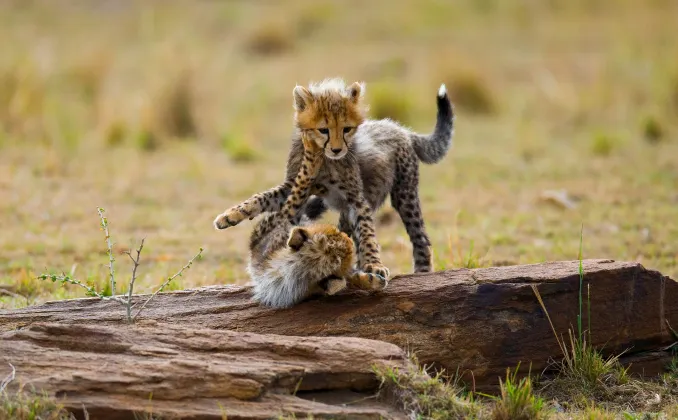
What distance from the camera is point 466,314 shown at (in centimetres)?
458

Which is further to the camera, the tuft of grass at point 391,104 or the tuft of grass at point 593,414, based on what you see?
the tuft of grass at point 391,104

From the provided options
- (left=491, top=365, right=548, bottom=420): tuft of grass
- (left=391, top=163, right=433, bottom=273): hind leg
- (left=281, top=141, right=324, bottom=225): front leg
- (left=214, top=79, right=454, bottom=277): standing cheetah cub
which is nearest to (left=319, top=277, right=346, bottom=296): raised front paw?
(left=214, top=79, right=454, bottom=277): standing cheetah cub

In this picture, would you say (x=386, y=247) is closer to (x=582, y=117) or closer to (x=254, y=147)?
(x=254, y=147)

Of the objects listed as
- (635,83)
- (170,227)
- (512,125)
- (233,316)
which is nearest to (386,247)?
(170,227)

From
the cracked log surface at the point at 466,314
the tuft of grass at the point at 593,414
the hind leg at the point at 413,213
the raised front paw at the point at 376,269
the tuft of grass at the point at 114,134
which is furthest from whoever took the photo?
the tuft of grass at the point at 114,134

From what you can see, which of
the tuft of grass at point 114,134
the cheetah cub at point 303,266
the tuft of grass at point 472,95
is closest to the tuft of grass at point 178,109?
the tuft of grass at point 114,134

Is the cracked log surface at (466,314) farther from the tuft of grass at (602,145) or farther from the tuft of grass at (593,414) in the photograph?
the tuft of grass at (602,145)

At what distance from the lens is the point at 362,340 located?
13.8ft

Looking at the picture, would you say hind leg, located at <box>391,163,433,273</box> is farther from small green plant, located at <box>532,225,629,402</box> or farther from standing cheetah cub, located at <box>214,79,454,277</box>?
small green plant, located at <box>532,225,629,402</box>

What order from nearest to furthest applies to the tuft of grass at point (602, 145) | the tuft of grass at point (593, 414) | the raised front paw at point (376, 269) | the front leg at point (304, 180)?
1. the tuft of grass at point (593, 414)
2. the raised front paw at point (376, 269)
3. the front leg at point (304, 180)
4. the tuft of grass at point (602, 145)

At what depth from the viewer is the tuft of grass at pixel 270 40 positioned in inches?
669

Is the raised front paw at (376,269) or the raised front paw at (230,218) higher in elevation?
the raised front paw at (230,218)

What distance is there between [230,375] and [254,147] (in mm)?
7620

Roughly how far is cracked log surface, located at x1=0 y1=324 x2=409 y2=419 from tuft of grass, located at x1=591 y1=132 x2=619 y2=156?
7487 millimetres
